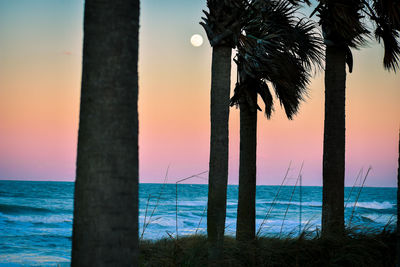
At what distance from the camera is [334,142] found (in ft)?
22.5

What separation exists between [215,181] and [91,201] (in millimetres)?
3045

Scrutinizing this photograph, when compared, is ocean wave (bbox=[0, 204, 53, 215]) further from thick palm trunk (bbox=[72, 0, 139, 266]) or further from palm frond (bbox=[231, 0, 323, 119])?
thick palm trunk (bbox=[72, 0, 139, 266])

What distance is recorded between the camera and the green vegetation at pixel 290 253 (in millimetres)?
5098

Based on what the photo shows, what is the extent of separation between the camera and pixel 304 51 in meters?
8.52

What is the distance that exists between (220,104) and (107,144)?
3073mm

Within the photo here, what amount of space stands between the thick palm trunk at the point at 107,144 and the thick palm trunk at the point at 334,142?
5125 mm

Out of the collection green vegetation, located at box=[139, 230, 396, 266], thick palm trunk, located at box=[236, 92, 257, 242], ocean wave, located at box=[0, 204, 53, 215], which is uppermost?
thick palm trunk, located at box=[236, 92, 257, 242]

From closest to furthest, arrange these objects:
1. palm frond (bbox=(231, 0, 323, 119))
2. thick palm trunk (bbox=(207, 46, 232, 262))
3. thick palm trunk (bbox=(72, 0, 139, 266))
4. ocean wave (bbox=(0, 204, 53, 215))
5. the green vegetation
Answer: thick palm trunk (bbox=(72, 0, 139, 266)), the green vegetation, thick palm trunk (bbox=(207, 46, 232, 262)), palm frond (bbox=(231, 0, 323, 119)), ocean wave (bbox=(0, 204, 53, 215))

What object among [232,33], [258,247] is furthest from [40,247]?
[232,33]

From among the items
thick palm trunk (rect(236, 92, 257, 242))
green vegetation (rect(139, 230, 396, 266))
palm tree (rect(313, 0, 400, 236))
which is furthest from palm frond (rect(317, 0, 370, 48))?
green vegetation (rect(139, 230, 396, 266))

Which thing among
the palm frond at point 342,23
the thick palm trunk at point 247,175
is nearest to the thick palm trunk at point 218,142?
the palm frond at point 342,23

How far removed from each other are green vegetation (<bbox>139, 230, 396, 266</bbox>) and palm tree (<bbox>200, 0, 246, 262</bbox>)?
369 mm

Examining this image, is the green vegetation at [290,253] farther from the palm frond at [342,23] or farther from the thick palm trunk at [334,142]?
the palm frond at [342,23]

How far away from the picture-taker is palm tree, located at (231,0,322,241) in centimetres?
793
